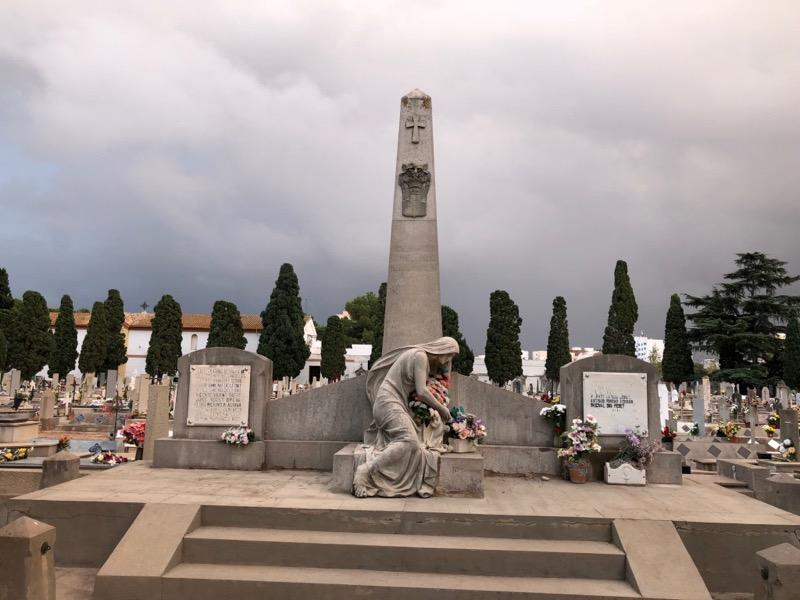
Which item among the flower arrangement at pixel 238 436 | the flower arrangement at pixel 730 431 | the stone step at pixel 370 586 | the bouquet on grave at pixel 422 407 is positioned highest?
the bouquet on grave at pixel 422 407

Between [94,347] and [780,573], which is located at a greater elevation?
[94,347]

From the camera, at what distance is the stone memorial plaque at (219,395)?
9430 mm

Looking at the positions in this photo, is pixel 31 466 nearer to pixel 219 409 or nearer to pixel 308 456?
pixel 219 409

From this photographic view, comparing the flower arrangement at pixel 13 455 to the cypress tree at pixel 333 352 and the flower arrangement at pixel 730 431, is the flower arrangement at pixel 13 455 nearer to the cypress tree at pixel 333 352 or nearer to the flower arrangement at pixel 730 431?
the flower arrangement at pixel 730 431

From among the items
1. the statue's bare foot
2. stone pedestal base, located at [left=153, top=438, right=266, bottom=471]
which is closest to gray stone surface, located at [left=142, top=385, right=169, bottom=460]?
stone pedestal base, located at [left=153, top=438, right=266, bottom=471]

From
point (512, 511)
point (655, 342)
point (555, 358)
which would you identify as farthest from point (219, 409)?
point (655, 342)

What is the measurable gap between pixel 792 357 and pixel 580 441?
35318mm

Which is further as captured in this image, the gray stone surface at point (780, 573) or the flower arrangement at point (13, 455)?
the flower arrangement at point (13, 455)

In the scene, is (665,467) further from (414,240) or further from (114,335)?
(114,335)

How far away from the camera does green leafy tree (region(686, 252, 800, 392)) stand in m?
38.3

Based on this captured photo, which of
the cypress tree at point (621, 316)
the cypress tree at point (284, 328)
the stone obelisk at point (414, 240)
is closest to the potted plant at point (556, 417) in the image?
the stone obelisk at point (414, 240)

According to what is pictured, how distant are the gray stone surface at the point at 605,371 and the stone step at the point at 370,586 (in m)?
3.54

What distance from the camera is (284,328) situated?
43.3 metres

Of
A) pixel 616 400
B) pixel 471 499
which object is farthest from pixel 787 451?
pixel 471 499
